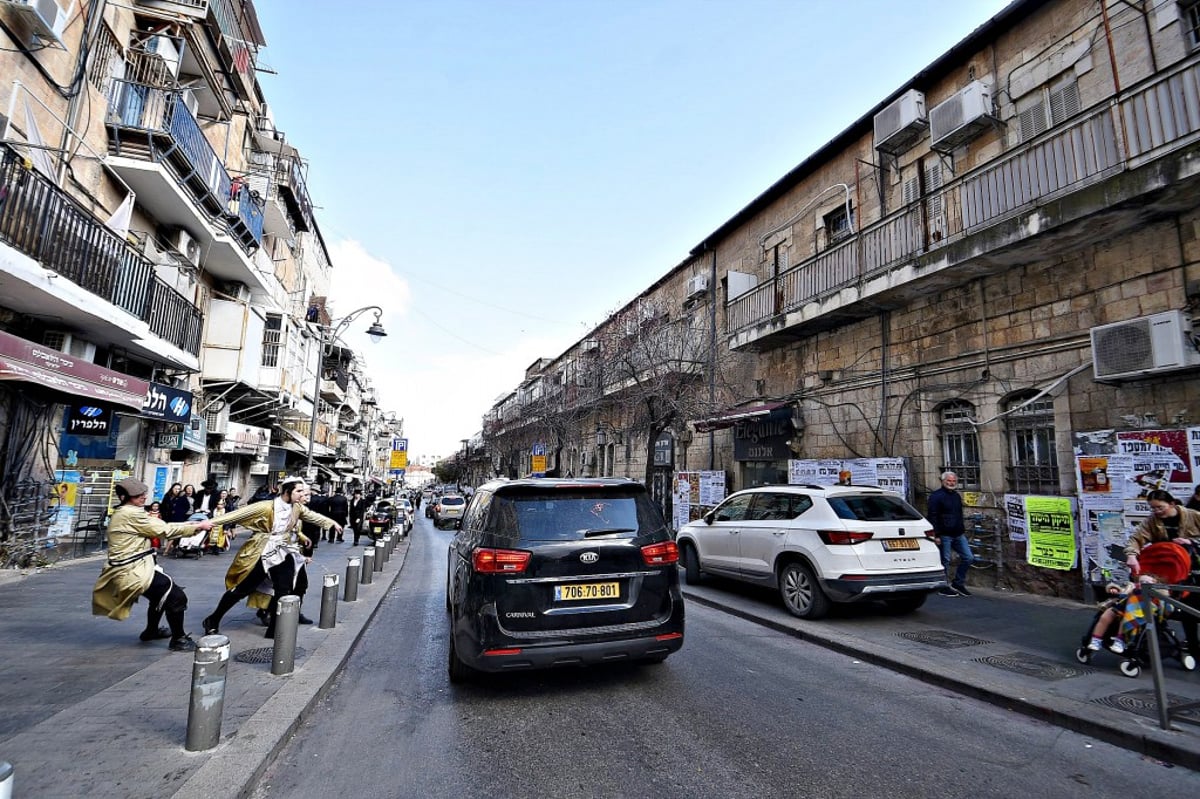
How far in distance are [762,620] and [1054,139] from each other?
871 cm

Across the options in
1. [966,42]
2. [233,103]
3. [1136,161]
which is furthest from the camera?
[233,103]

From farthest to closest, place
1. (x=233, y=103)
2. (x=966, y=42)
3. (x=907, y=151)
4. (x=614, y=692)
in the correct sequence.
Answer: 1. (x=233, y=103)
2. (x=907, y=151)
3. (x=966, y=42)
4. (x=614, y=692)

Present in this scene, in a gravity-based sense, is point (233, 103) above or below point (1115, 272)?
above

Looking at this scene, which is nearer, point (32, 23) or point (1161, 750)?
point (1161, 750)

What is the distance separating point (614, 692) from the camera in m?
4.73

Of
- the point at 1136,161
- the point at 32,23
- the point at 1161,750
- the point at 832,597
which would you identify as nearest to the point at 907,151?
the point at 1136,161

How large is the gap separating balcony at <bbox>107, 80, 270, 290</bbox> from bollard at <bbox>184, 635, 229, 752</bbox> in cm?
1225

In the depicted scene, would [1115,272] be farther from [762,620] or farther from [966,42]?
[762,620]

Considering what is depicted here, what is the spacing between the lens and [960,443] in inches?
419

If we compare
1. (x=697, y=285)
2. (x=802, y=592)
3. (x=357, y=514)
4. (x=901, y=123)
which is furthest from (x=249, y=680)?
(x=697, y=285)

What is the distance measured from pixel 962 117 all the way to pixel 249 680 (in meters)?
13.6

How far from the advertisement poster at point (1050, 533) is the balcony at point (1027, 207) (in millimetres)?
4022

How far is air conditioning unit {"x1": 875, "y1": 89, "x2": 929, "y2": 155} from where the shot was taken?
38.9ft

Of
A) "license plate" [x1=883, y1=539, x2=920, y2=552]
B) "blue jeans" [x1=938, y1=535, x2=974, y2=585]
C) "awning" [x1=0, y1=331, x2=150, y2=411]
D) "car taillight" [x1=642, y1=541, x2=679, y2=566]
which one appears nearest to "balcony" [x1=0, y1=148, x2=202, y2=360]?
"awning" [x1=0, y1=331, x2=150, y2=411]
